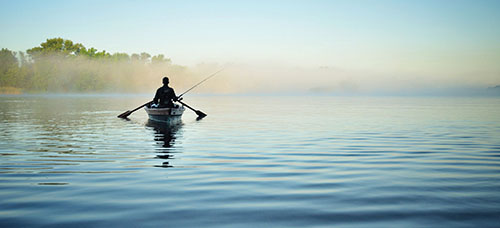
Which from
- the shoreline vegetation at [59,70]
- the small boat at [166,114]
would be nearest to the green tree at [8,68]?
the shoreline vegetation at [59,70]

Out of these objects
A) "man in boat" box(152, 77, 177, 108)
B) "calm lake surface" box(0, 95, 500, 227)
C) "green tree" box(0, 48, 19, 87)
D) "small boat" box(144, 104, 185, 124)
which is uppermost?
"green tree" box(0, 48, 19, 87)

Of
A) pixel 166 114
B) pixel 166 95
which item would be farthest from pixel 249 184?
pixel 166 95

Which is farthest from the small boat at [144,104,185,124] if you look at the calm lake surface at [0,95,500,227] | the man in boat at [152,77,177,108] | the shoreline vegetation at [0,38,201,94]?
the shoreline vegetation at [0,38,201,94]

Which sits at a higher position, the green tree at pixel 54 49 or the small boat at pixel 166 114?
the green tree at pixel 54 49

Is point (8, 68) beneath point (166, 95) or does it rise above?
above

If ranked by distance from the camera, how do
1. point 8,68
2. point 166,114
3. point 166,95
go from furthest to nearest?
1. point 8,68
2. point 166,95
3. point 166,114

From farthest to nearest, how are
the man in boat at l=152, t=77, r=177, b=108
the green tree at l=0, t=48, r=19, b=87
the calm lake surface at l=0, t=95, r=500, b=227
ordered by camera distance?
1. the green tree at l=0, t=48, r=19, b=87
2. the man in boat at l=152, t=77, r=177, b=108
3. the calm lake surface at l=0, t=95, r=500, b=227

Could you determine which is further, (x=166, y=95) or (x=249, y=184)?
(x=166, y=95)

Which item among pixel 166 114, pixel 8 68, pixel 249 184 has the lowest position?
pixel 249 184

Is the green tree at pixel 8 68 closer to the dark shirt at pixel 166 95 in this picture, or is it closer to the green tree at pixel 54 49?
the green tree at pixel 54 49

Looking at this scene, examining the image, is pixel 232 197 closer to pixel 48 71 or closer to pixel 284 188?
pixel 284 188

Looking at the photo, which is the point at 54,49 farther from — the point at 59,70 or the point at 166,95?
the point at 166,95

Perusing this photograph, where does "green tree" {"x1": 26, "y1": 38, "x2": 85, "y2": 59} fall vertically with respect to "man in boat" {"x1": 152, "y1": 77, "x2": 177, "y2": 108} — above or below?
above

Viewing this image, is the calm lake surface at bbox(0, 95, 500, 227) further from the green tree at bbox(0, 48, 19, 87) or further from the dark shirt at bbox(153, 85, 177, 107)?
the green tree at bbox(0, 48, 19, 87)
